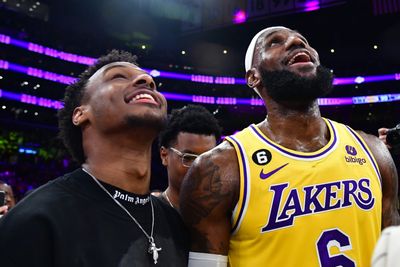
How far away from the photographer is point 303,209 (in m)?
2.10

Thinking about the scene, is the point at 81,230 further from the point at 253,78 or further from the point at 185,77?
the point at 185,77

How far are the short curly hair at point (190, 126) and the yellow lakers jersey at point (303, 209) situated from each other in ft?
4.86

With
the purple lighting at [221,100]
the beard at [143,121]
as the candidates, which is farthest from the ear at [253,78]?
the purple lighting at [221,100]

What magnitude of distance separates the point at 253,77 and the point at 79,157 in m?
1.16

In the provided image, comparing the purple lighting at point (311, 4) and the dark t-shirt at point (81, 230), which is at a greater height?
the purple lighting at point (311, 4)

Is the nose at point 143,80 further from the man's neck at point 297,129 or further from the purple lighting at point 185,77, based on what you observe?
the purple lighting at point 185,77

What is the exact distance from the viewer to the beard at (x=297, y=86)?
2461mm

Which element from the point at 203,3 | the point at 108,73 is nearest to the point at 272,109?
the point at 108,73

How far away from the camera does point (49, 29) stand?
80.4 ft

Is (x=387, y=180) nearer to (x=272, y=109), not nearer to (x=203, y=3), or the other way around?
(x=272, y=109)

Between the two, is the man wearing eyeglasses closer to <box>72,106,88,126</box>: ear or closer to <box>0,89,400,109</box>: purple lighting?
<box>72,106,88,126</box>: ear

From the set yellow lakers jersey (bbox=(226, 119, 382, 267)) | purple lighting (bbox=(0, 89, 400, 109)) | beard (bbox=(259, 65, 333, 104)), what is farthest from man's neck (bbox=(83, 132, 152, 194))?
purple lighting (bbox=(0, 89, 400, 109))

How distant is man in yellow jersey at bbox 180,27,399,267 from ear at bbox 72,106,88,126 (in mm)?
611

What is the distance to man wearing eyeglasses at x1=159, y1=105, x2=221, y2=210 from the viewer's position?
11.3 ft
